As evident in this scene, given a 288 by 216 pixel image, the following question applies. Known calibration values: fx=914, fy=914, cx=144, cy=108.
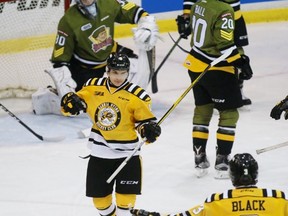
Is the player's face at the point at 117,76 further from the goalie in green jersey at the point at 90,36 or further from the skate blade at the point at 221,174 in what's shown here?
the goalie in green jersey at the point at 90,36

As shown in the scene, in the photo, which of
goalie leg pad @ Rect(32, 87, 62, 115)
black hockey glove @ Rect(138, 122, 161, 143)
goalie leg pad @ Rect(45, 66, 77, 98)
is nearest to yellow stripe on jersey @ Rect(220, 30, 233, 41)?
black hockey glove @ Rect(138, 122, 161, 143)

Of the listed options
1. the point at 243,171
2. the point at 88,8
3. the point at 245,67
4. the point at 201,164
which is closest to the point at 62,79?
the point at 88,8

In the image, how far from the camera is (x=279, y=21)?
8820 millimetres

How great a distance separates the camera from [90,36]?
5.74 metres

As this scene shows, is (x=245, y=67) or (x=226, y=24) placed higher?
(x=226, y=24)

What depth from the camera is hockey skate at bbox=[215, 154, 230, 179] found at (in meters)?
4.86

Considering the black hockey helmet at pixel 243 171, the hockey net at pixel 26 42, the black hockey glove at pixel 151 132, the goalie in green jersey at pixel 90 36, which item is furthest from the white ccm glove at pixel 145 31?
the black hockey helmet at pixel 243 171

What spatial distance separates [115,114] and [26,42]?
3.14 m

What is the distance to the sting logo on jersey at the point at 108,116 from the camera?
12.6 feet

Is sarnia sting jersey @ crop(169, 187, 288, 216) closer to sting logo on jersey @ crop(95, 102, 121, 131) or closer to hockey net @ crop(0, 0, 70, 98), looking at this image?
sting logo on jersey @ crop(95, 102, 121, 131)

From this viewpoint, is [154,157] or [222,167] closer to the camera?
[222,167]

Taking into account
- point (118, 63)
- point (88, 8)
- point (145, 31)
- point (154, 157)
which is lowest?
point (154, 157)

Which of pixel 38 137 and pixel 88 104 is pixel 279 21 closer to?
pixel 38 137

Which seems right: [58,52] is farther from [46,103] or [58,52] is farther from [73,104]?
[73,104]
